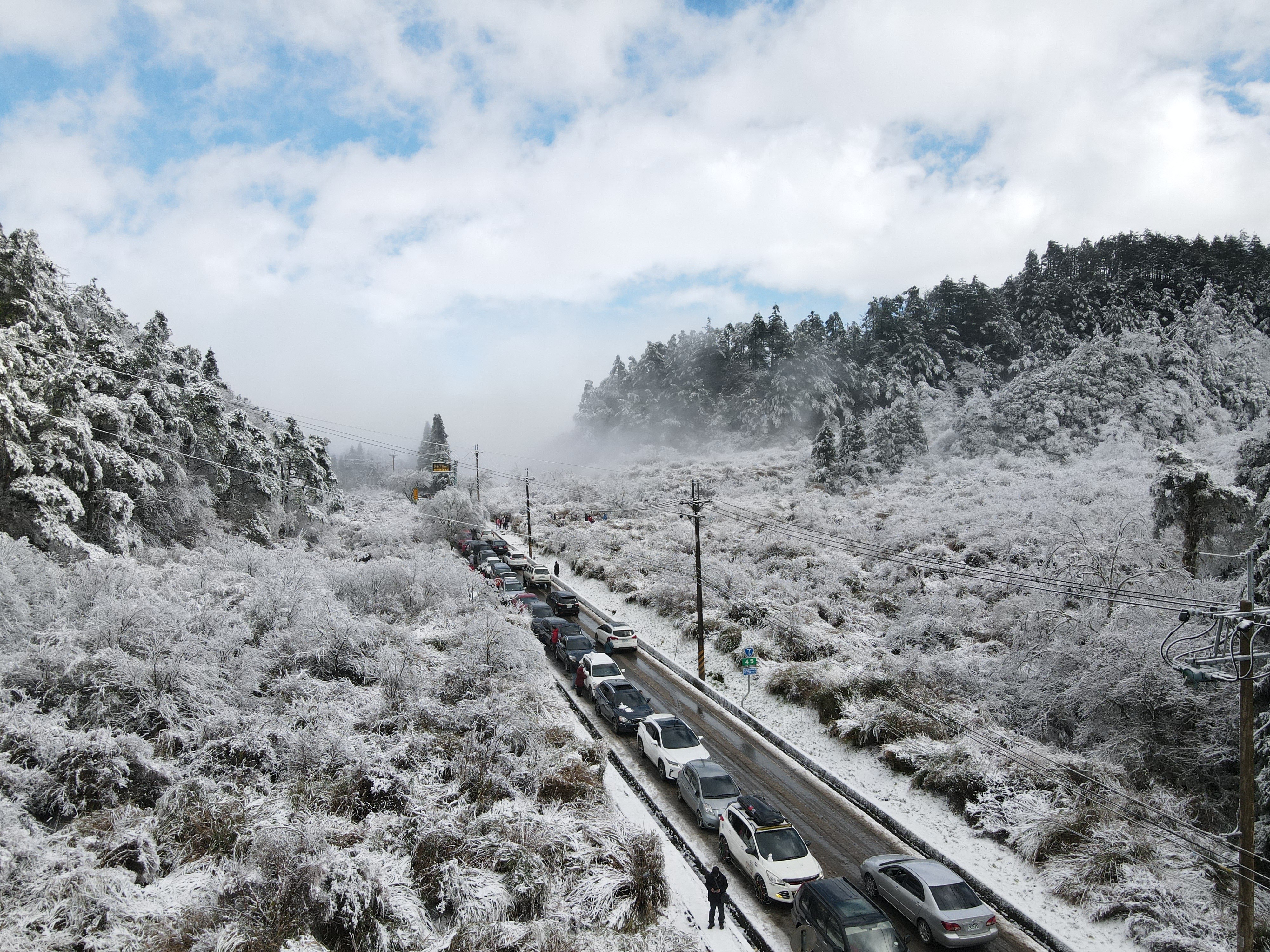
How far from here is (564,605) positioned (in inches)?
1304

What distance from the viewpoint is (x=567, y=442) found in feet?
404

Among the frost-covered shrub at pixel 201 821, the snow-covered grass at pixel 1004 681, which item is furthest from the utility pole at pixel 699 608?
the frost-covered shrub at pixel 201 821

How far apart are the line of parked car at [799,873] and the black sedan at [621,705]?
0.04 meters

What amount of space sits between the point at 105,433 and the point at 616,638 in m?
23.7

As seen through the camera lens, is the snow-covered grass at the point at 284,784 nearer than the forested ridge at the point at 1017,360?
Yes

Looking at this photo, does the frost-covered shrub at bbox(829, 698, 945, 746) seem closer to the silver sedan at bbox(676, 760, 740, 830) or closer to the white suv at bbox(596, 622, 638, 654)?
the silver sedan at bbox(676, 760, 740, 830)

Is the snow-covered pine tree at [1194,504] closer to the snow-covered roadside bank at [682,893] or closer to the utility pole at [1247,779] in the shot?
the utility pole at [1247,779]

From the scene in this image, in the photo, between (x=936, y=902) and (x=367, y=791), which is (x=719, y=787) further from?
(x=367, y=791)

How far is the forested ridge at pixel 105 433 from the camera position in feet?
76.6

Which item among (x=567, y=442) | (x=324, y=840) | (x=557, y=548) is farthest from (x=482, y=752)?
(x=567, y=442)

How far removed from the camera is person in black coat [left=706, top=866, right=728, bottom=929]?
11430mm

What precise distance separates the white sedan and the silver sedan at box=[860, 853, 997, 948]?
5577 mm

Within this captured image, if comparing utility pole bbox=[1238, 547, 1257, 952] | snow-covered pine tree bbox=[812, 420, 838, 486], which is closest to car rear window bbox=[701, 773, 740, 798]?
utility pole bbox=[1238, 547, 1257, 952]

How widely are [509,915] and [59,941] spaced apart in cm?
627
